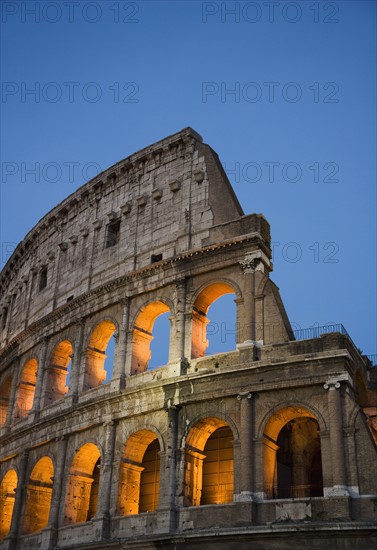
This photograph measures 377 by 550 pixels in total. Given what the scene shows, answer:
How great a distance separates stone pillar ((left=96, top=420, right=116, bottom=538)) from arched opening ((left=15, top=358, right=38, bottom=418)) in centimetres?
716

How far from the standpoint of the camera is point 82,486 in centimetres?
2278

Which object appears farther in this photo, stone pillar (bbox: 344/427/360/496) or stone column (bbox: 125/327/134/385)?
stone column (bbox: 125/327/134/385)

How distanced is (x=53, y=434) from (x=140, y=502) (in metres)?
3.89

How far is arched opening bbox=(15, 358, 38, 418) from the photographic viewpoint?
27.8m

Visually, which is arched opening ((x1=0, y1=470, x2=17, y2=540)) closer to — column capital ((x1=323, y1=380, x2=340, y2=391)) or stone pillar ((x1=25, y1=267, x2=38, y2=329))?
stone pillar ((x1=25, y1=267, x2=38, y2=329))

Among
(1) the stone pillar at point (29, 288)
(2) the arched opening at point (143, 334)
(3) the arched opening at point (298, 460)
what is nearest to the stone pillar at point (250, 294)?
(3) the arched opening at point (298, 460)

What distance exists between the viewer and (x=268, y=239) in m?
21.8

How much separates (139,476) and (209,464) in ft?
7.12

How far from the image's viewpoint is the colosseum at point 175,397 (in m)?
17.7

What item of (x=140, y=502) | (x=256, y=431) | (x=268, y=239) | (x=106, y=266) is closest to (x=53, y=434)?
(x=140, y=502)

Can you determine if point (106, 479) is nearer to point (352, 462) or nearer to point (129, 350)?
point (129, 350)

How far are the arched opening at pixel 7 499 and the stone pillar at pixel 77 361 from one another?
176 inches

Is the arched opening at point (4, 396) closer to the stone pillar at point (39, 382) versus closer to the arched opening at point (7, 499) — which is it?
the stone pillar at point (39, 382)

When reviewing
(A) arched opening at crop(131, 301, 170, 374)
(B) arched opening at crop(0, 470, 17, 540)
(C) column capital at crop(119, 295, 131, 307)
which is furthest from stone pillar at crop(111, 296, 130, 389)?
(B) arched opening at crop(0, 470, 17, 540)
